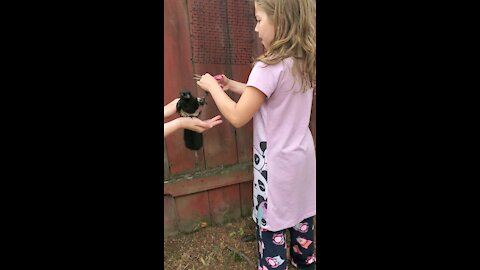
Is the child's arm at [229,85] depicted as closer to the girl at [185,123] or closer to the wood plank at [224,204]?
the girl at [185,123]

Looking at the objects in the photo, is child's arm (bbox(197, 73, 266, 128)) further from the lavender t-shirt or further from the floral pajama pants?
the floral pajama pants

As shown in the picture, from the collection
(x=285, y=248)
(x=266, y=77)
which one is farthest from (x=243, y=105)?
(x=285, y=248)

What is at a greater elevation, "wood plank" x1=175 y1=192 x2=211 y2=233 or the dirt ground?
"wood plank" x1=175 y1=192 x2=211 y2=233

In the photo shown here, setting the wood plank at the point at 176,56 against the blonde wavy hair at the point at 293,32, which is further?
the wood plank at the point at 176,56

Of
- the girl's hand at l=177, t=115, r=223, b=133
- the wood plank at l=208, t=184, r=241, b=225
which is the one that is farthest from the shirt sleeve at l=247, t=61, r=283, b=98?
the wood plank at l=208, t=184, r=241, b=225

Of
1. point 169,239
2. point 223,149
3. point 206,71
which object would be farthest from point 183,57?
point 169,239

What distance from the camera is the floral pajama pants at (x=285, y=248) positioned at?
1475 millimetres

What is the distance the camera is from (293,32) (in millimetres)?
1253

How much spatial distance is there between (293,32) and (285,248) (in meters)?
0.97

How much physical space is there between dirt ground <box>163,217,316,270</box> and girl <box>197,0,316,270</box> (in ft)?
→ 1.16

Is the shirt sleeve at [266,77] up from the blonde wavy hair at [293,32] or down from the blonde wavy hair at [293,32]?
down

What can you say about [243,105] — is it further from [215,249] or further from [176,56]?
[215,249]

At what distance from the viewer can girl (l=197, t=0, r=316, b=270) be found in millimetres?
1242

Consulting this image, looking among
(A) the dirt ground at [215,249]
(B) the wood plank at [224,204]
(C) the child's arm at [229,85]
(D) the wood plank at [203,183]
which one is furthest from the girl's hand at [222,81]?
(A) the dirt ground at [215,249]
